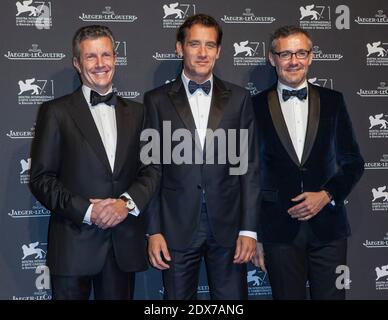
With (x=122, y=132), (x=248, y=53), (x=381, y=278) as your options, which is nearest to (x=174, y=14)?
(x=248, y=53)

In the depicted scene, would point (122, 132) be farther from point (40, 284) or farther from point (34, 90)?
point (40, 284)

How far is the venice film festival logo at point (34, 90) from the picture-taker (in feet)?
13.3

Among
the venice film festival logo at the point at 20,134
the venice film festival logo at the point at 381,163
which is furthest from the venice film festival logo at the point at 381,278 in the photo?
the venice film festival logo at the point at 20,134

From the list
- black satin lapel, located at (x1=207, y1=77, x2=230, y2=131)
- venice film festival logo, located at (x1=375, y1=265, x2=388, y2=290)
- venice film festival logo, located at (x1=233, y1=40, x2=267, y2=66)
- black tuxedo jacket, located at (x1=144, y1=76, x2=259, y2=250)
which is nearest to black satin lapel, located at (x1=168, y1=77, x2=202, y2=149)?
black tuxedo jacket, located at (x1=144, y1=76, x2=259, y2=250)

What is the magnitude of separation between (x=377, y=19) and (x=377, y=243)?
182cm

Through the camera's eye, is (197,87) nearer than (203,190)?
No

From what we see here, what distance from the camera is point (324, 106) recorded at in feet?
11.9

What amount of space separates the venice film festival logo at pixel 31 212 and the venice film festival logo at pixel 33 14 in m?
1.31

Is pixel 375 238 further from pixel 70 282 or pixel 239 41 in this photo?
pixel 70 282

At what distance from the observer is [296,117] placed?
3.65 metres

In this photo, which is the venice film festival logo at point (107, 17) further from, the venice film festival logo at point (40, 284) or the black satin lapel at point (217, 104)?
the venice film festival logo at point (40, 284)

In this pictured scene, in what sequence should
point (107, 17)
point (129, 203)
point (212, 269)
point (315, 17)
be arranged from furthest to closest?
point (315, 17)
point (107, 17)
point (212, 269)
point (129, 203)

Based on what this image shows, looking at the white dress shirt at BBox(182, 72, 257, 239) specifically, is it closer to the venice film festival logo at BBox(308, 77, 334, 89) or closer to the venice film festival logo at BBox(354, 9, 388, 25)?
the venice film festival logo at BBox(308, 77, 334, 89)

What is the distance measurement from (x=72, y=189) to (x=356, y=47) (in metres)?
2.64
